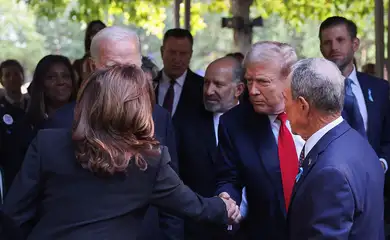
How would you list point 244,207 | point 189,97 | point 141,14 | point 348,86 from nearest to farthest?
point 244,207
point 348,86
point 189,97
point 141,14

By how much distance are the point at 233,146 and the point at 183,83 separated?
6.74ft

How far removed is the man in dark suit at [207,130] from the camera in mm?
4953

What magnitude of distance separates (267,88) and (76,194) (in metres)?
1.37

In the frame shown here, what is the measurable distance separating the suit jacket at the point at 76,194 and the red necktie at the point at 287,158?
88 centimetres

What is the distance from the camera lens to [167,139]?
3.81 meters

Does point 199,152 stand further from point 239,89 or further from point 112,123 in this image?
point 112,123

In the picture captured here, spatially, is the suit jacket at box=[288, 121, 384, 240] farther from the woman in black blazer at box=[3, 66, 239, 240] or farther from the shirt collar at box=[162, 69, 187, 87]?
Answer: the shirt collar at box=[162, 69, 187, 87]

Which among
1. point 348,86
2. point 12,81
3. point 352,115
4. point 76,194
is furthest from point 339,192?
point 12,81

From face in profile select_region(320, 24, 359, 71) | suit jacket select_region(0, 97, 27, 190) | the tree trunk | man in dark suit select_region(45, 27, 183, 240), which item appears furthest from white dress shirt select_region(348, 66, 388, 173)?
the tree trunk

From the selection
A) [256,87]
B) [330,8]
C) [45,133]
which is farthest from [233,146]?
[330,8]

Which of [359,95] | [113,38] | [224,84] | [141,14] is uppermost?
[141,14]

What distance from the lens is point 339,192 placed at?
268 cm

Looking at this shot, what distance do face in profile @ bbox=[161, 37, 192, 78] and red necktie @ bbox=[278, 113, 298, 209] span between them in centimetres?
231

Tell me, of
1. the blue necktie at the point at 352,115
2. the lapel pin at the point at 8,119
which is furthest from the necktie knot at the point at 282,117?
the lapel pin at the point at 8,119
